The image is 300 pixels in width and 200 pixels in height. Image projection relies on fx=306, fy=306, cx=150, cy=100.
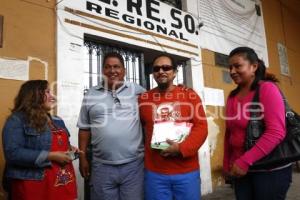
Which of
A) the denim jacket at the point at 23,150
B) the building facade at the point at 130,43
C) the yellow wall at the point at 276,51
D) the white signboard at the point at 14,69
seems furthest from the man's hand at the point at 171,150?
the yellow wall at the point at 276,51

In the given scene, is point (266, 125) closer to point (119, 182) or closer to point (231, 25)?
point (119, 182)

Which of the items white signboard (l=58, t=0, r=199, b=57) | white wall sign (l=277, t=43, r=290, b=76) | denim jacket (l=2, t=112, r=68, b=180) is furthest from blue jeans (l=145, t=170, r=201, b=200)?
white wall sign (l=277, t=43, r=290, b=76)

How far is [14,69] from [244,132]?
232 centimetres

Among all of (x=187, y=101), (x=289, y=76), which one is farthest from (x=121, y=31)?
(x=289, y=76)

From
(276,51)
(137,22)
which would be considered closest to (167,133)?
(137,22)

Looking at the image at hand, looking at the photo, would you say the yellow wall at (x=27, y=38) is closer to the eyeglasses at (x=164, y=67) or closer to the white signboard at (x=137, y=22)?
the white signboard at (x=137, y=22)

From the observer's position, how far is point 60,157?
2141 millimetres

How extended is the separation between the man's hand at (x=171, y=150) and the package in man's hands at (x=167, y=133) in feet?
0.08

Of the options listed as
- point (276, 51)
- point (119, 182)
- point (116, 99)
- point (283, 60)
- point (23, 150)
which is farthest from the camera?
point (283, 60)

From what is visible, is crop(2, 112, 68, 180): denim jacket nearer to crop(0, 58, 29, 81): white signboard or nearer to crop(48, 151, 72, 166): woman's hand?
crop(48, 151, 72, 166): woman's hand

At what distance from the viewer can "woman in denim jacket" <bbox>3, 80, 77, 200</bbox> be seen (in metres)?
2.05

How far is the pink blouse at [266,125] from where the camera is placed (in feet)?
5.77

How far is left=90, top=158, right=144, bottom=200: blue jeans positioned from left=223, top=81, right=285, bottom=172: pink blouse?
770 mm

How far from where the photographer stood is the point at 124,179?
7.67 ft
